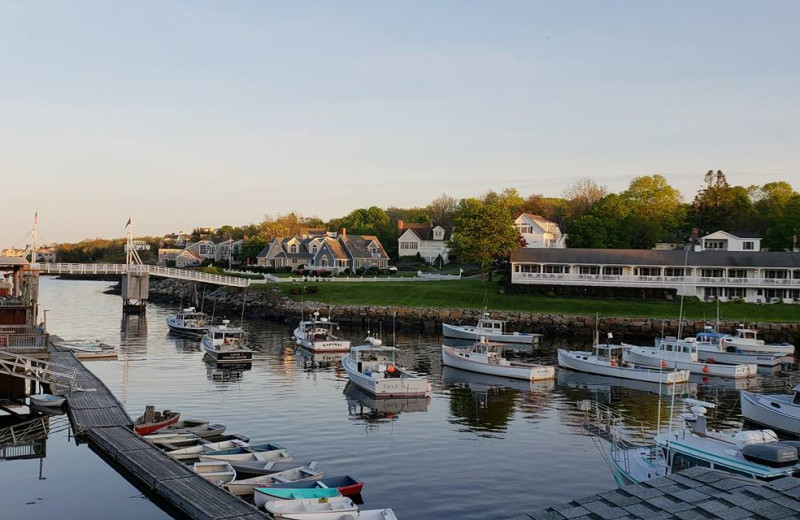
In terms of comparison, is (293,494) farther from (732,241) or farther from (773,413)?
(732,241)

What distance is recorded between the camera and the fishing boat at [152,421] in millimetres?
34312

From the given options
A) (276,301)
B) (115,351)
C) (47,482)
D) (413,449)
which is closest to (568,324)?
(276,301)

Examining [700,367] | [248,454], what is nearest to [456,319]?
[700,367]

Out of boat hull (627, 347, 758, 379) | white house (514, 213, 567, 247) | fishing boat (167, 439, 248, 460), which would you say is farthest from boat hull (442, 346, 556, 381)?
white house (514, 213, 567, 247)

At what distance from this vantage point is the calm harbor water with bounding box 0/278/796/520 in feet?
91.2

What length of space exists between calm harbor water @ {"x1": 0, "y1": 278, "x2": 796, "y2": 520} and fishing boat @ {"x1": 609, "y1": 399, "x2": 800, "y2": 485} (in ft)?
9.41

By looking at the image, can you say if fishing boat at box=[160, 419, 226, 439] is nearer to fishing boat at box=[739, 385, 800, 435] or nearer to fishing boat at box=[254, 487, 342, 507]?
fishing boat at box=[254, 487, 342, 507]

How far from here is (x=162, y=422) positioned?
115ft

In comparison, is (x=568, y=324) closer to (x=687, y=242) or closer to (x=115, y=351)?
(x=115, y=351)

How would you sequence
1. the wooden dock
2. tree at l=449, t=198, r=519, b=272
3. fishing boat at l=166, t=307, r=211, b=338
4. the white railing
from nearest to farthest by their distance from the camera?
the wooden dock → fishing boat at l=166, t=307, r=211, b=338 → tree at l=449, t=198, r=519, b=272 → the white railing

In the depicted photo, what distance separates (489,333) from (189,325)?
1206 inches

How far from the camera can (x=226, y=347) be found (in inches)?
2387

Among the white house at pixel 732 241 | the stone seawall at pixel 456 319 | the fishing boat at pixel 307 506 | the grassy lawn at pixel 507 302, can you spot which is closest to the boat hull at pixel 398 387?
the fishing boat at pixel 307 506

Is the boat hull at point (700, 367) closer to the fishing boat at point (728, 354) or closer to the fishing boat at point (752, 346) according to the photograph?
the fishing boat at point (728, 354)
